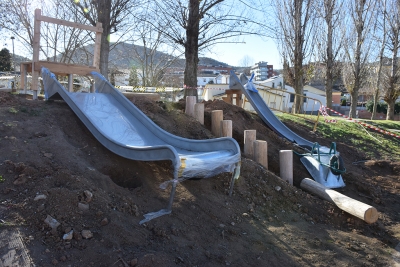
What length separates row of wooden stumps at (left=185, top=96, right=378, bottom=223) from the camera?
4.87 m

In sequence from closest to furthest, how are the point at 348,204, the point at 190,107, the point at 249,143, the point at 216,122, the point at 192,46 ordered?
the point at 348,204 < the point at 249,143 < the point at 216,122 < the point at 190,107 < the point at 192,46

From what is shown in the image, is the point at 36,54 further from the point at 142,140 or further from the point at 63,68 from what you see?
the point at 142,140

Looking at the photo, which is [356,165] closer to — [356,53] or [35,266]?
[35,266]

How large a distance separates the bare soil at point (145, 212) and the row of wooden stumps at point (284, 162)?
19 cm

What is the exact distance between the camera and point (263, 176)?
5594 millimetres

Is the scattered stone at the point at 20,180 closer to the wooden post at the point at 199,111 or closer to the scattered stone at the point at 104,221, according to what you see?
the scattered stone at the point at 104,221

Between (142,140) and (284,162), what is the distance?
258cm

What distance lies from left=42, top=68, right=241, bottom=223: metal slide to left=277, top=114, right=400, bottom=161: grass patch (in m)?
6.44

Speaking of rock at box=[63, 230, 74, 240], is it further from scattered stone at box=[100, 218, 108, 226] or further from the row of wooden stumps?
the row of wooden stumps

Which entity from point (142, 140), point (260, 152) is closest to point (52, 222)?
point (142, 140)

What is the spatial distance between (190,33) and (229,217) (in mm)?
7212

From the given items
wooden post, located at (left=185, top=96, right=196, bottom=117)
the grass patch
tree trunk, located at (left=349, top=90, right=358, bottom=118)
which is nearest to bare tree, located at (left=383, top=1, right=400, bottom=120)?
tree trunk, located at (left=349, top=90, right=358, bottom=118)

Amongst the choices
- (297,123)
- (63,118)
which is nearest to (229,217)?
(63,118)

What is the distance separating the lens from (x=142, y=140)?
5.51 metres
